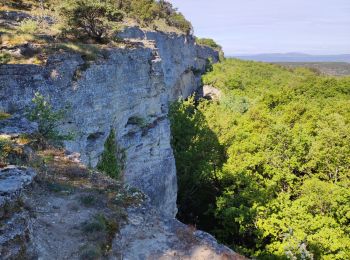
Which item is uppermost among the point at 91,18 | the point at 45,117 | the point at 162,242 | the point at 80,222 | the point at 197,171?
the point at 91,18

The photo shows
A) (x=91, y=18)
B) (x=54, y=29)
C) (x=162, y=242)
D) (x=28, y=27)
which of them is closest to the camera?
(x=162, y=242)

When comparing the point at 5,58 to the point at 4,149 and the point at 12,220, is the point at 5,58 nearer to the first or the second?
the point at 4,149

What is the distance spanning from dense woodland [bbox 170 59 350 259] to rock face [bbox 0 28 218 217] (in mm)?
4370

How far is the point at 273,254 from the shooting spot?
720 inches

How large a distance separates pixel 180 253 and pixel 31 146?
18.0ft

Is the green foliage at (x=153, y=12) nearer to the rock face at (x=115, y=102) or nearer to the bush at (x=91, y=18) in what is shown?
the rock face at (x=115, y=102)

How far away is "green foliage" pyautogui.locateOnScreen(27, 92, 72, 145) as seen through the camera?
12.5 m

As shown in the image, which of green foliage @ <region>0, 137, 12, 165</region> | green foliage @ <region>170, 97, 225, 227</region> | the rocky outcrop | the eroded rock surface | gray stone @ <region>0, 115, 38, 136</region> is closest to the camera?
the rocky outcrop

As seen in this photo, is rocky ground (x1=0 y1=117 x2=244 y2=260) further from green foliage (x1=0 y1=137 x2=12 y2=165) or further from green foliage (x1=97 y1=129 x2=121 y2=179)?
green foliage (x1=97 y1=129 x2=121 y2=179)

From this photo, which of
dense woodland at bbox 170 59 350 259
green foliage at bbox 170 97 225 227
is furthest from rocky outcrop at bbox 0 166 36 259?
green foliage at bbox 170 97 225 227

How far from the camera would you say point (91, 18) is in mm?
17641

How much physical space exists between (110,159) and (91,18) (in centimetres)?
650

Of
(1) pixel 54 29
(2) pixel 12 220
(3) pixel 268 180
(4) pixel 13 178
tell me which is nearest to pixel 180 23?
(3) pixel 268 180

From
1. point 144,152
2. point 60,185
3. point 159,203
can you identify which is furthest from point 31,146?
point 159,203
